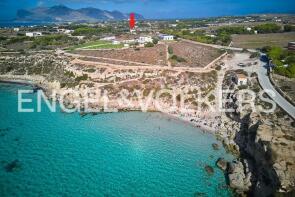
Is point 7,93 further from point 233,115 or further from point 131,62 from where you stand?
point 233,115

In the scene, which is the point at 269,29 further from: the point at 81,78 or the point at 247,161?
the point at 247,161

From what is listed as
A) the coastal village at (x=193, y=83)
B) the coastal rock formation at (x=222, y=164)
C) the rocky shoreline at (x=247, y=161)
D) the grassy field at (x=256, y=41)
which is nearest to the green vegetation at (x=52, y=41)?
the coastal village at (x=193, y=83)

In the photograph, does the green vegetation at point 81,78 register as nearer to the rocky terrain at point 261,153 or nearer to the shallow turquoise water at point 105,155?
the shallow turquoise water at point 105,155

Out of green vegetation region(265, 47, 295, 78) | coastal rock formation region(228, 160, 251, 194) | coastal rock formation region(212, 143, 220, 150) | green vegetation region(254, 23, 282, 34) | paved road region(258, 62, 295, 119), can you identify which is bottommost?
coastal rock formation region(228, 160, 251, 194)

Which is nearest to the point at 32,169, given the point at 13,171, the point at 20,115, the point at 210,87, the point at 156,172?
the point at 13,171

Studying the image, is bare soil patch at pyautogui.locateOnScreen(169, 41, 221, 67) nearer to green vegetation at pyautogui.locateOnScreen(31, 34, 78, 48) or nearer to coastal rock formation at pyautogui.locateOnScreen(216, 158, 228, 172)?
coastal rock formation at pyautogui.locateOnScreen(216, 158, 228, 172)

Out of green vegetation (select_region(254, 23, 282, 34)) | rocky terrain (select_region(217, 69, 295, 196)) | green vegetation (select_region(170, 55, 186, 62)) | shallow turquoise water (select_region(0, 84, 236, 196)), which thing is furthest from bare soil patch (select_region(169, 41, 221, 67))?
green vegetation (select_region(254, 23, 282, 34))
